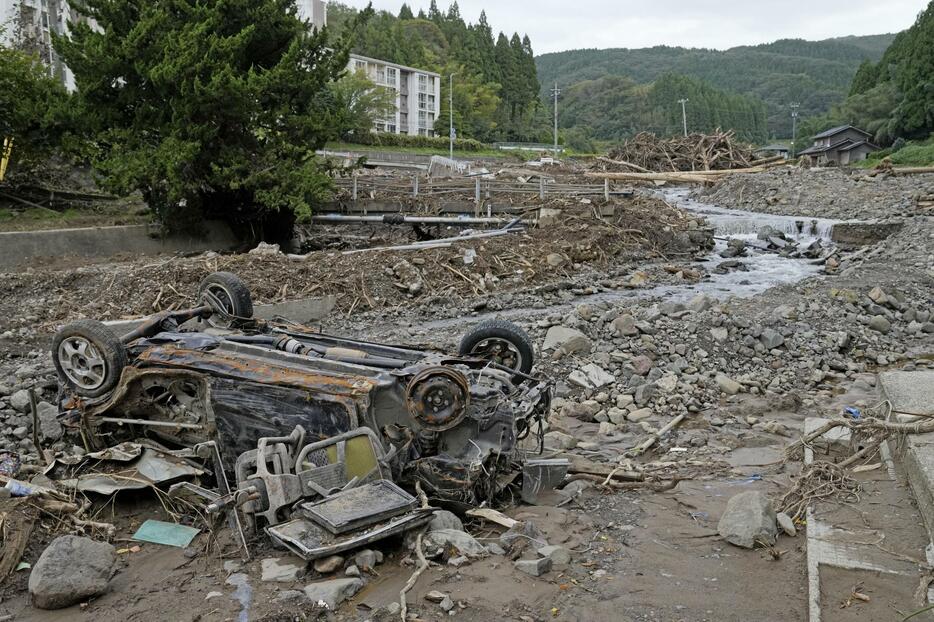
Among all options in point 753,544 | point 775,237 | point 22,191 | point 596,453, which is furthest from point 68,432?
point 775,237

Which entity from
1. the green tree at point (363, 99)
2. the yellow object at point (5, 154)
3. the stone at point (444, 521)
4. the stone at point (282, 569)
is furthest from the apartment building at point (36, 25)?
the stone at point (444, 521)

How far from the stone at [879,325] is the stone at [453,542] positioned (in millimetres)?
9910

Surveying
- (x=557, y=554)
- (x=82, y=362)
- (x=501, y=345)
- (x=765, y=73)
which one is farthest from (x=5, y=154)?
(x=765, y=73)

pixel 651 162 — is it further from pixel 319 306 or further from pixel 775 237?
pixel 319 306

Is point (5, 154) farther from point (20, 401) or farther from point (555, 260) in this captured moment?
point (20, 401)

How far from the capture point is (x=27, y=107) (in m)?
18.1

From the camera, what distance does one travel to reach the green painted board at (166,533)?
5.54 meters

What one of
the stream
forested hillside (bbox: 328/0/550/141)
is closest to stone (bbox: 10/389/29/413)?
the stream

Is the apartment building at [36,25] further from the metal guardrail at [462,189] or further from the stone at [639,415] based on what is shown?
the stone at [639,415]

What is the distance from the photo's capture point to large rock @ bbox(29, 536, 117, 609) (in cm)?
462

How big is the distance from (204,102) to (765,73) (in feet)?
610

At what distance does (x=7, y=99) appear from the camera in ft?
59.5

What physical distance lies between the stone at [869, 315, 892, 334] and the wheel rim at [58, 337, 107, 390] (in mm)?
11400

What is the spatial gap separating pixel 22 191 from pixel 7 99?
296 centimetres
